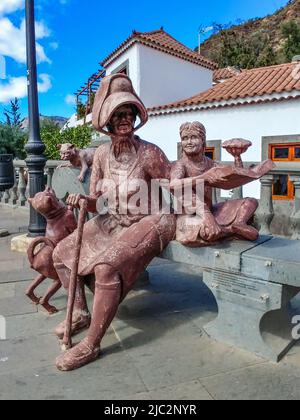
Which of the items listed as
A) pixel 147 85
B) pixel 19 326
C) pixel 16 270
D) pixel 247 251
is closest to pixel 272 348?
pixel 247 251

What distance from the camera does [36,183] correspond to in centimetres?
500

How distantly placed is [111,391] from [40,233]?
332 cm

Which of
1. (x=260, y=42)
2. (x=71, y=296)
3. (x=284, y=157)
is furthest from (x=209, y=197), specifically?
(x=260, y=42)

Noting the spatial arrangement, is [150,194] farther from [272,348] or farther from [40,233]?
[40,233]

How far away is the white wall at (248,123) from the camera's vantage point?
884 cm

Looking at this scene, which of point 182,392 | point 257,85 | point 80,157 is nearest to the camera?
point 182,392

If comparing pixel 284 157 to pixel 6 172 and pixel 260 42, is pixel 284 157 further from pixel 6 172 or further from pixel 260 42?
pixel 260 42

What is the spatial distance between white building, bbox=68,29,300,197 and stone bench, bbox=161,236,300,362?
269 inches

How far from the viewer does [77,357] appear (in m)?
2.18

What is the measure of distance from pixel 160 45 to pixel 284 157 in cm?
682

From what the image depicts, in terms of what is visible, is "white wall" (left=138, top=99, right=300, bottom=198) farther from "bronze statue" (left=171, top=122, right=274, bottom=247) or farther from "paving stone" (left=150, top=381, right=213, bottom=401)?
"paving stone" (left=150, top=381, right=213, bottom=401)

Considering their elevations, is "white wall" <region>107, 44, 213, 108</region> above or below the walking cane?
above

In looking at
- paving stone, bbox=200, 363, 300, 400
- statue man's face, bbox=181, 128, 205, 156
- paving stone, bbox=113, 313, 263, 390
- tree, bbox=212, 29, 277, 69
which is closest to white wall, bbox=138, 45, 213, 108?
tree, bbox=212, 29, 277, 69

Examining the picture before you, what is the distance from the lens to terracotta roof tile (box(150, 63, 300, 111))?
29.6 feet
